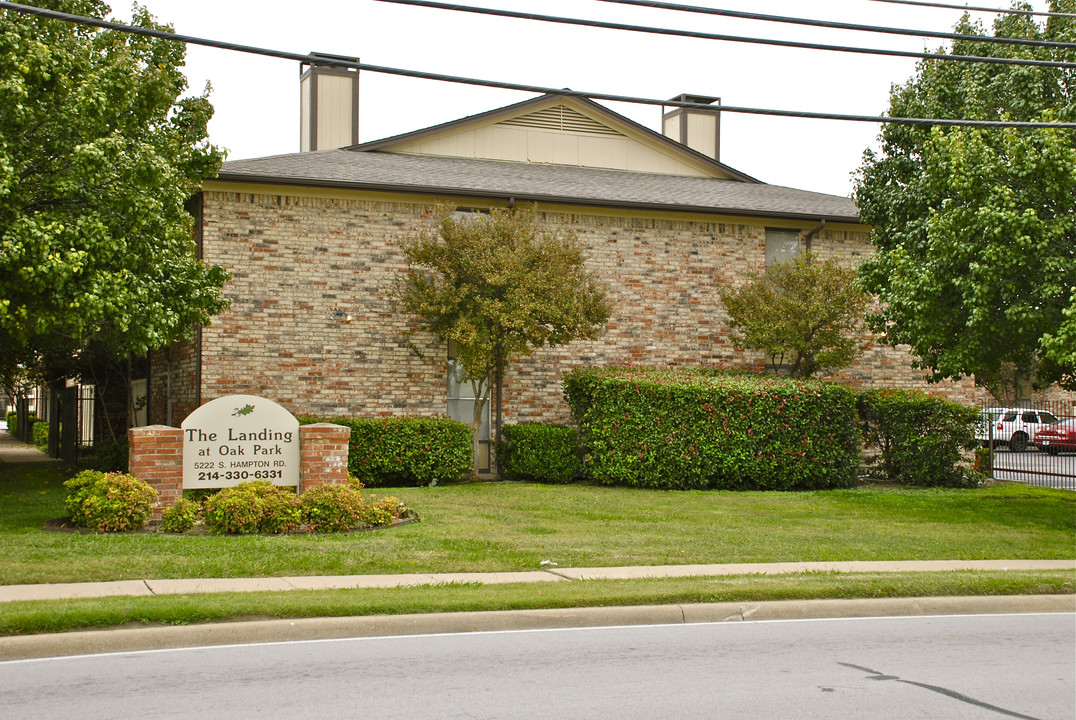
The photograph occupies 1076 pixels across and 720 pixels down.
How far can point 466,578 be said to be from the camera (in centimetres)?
1032

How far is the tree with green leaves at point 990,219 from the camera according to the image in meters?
14.0

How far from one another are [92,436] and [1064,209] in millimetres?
25160

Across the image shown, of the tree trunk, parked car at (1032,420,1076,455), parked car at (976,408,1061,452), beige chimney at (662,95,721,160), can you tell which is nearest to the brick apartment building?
the tree trunk

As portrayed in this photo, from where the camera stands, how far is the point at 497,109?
26.1 meters

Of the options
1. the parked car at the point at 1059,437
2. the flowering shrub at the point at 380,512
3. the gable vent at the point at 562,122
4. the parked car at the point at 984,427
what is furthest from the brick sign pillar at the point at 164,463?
the parked car at the point at 1059,437

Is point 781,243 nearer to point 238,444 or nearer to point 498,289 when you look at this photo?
point 498,289

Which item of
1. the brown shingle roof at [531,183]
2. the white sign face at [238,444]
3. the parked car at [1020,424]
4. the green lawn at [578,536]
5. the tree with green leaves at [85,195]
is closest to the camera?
the green lawn at [578,536]

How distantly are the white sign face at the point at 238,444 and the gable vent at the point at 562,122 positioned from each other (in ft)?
48.5

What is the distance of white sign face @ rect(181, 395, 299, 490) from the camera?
13477mm

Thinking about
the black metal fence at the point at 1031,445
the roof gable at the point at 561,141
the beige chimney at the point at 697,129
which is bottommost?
the black metal fence at the point at 1031,445

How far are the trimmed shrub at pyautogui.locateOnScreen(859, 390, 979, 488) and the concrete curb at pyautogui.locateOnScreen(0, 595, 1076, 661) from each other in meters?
11.1

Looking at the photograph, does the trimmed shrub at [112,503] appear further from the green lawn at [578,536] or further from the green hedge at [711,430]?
the green hedge at [711,430]

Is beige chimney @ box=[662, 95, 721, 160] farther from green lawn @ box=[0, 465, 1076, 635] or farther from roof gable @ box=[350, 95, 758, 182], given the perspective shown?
green lawn @ box=[0, 465, 1076, 635]

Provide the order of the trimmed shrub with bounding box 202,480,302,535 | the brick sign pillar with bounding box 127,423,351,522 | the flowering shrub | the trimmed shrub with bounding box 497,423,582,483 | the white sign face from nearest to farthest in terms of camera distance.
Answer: the trimmed shrub with bounding box 202,480,302,535
the brick sign pillar with bounding box 127,423,351,522
the flowering shrub
the white sign face
the trimmed shrub with bounding box 497,423,582,483
